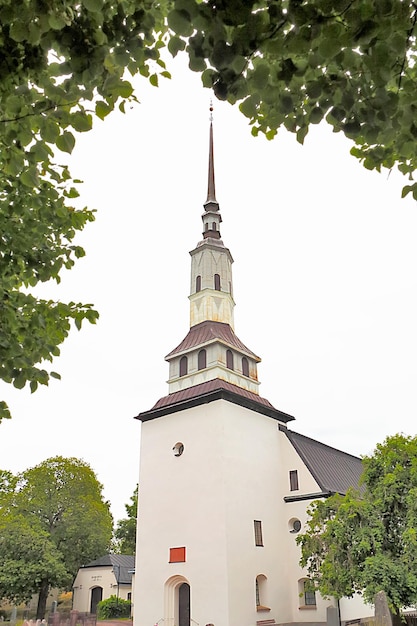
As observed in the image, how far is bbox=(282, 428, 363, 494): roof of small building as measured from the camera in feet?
79.5

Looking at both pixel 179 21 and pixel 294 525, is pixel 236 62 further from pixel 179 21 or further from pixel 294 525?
pixel 294 525

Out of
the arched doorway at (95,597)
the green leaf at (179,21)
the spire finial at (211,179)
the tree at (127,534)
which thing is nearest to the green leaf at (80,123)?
the green leaf at (179,21)

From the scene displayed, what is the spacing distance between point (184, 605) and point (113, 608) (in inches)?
686

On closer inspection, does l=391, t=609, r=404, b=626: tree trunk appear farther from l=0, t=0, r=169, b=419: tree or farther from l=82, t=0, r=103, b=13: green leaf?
l=82, t=0, r=103, b=13: green leaf

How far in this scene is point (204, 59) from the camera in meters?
2.41

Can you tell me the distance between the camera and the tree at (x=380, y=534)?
13375 millimetres

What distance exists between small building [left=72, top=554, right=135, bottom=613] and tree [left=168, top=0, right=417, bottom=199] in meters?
41.2

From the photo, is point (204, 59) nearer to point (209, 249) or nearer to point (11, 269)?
point (11, 269)

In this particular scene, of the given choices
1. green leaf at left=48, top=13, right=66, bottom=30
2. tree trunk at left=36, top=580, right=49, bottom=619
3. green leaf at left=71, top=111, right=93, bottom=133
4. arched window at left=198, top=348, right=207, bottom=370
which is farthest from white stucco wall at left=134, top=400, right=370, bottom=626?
green leaf at left=48, top=13, right=66, bottom=30

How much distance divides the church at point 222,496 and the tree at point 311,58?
19912 millimetres

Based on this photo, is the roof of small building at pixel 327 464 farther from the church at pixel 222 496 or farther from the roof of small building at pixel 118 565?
the roof of small building at pixel 118 565

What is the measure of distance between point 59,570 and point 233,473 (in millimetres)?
16363

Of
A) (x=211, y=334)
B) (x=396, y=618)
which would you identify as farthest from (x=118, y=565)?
(x=396, y=618)

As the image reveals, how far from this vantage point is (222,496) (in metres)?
21.0
